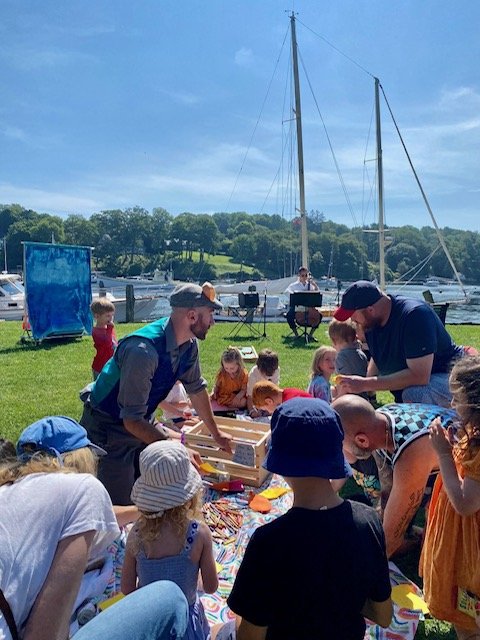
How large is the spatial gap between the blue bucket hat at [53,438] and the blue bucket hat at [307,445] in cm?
102

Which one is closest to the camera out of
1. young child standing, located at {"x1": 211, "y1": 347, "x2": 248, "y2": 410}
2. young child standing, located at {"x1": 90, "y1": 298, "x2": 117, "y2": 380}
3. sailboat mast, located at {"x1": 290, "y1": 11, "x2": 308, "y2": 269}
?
young child standing, located at {"x1": 211, "y1": 347, "x2": 248, "y2": 410}

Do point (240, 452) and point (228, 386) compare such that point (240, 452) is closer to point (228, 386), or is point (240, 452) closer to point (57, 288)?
point (228, 386)


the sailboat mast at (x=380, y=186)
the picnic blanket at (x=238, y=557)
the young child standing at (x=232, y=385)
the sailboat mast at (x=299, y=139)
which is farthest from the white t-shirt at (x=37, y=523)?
the sailboat mast at (x=380, y=186)

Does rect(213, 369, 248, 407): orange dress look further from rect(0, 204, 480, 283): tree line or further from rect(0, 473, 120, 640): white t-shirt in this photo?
rect(0, 204, 480, 283): tree line

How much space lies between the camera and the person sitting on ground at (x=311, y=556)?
4.55 feet

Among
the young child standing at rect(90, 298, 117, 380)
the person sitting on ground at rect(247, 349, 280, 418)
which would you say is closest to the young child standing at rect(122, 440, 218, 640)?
the person sitting on ground at rect(247, 349, 280, 418)

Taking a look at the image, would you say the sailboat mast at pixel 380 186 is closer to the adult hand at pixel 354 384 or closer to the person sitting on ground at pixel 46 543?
the adult hand at pixel 354 384

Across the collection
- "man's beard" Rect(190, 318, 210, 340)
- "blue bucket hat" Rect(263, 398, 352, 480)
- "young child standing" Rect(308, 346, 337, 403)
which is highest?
"man's beard" Rect(190, 318, 210, 340)

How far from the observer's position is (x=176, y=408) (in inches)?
203

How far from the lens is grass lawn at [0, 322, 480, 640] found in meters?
5.66

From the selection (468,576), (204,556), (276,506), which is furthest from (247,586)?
(276,506)

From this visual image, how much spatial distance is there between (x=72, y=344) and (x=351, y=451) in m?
10.1

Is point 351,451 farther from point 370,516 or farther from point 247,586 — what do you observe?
point 247,586

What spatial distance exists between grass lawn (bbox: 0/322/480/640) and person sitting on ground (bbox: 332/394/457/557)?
59 cm
